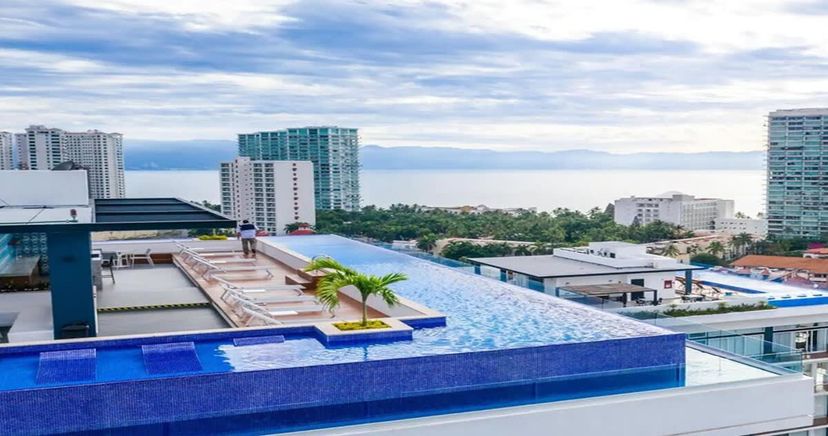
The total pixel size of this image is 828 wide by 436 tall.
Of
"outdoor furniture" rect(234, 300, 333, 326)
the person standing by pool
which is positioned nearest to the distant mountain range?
the person standing by pool

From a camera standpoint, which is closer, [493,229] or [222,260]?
[222,260]

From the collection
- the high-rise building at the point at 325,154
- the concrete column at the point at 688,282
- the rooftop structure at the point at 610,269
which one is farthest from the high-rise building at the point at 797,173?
the rooftop structure at the point at 610,269

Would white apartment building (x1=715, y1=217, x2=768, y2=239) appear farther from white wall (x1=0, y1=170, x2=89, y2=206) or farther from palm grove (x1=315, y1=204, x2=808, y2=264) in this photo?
white wall (x1=0, y1=170, x2=89, y2=206)

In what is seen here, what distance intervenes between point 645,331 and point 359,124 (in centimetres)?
7119

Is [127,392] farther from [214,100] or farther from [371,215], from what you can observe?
[371,215]

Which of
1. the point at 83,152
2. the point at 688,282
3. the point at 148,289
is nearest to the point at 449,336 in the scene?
the point at 148,289

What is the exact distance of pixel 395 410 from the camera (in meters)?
6.82

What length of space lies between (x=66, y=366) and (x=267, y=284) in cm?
637

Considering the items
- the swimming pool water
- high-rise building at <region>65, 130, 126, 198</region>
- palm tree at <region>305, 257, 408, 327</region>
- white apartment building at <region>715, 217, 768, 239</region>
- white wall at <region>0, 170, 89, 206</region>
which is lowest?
white apartment building at <region>715, 217, 768, 239</region>

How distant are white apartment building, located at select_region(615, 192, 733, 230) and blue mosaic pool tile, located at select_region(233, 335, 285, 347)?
2952 inches

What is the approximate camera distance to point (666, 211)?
80.8 meters

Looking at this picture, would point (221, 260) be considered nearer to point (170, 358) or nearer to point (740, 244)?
point (170, 358)

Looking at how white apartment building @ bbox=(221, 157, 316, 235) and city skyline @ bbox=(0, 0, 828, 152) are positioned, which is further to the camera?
white apartment building @ bbox=(221, 157, 316, 235)

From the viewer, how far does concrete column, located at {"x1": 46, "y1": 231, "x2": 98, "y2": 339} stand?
8.59 metres
